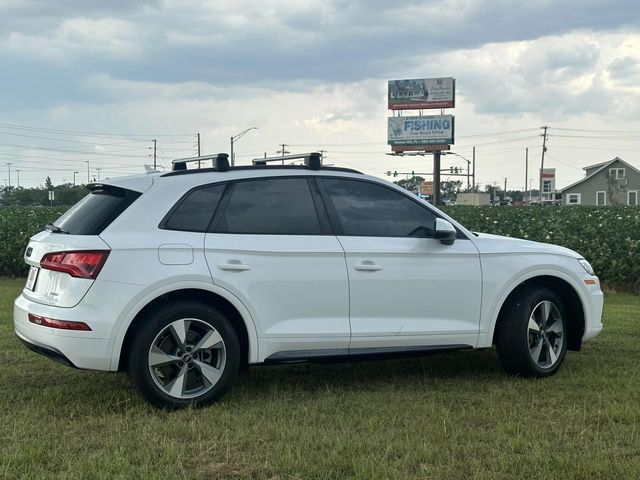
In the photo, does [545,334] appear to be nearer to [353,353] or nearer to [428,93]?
[353,353]

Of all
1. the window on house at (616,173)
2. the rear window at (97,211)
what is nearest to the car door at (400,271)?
the rear window at (97,211)

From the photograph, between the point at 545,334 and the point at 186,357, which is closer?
the point at 186,357

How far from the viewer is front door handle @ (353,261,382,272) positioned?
5285 mm

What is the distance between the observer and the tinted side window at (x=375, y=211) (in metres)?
5.48

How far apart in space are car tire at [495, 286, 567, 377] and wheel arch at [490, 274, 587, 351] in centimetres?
5

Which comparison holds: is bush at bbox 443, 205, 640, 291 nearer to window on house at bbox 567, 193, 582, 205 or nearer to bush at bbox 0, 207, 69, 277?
bush at bbox 0, 207, 69, 277

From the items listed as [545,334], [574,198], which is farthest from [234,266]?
[574,198]

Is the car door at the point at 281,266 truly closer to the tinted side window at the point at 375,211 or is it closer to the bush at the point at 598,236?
the tinted side window at the point at 375,211

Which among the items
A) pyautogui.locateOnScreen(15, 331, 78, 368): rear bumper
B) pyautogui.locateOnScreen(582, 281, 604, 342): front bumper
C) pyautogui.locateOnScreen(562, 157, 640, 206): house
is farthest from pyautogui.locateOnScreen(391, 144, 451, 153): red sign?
pyautogui.locateOnScreen(15, 331, 78, 368): rear bumper

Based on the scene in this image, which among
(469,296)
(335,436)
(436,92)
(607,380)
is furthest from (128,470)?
(436,92)

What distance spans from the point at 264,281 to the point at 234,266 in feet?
0.77

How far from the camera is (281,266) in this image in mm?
5098

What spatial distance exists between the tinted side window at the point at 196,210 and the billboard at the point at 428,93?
54576 millimetres

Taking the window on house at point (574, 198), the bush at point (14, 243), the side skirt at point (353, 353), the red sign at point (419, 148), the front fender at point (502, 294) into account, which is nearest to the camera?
the side skirt at point (353, 353)
